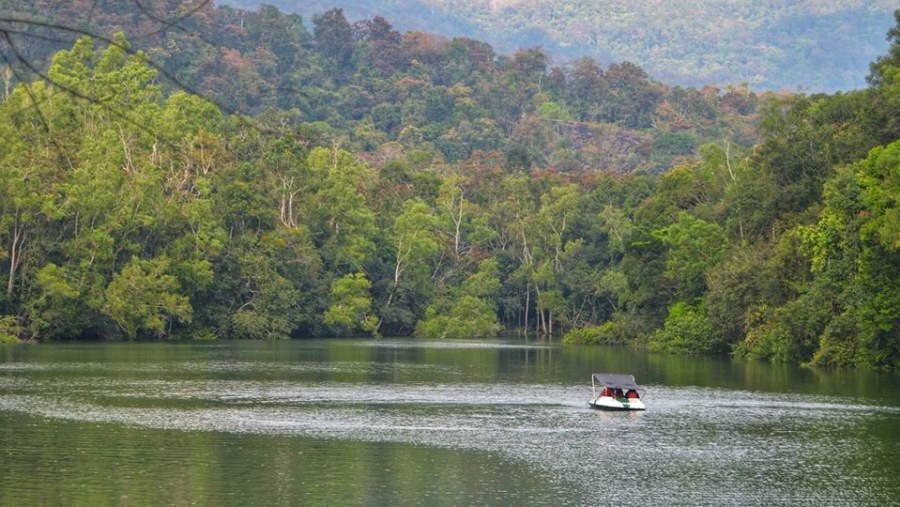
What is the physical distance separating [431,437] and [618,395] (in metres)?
10.4

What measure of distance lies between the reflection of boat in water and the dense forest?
14235mm

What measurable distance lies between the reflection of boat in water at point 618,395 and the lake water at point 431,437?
731 mm

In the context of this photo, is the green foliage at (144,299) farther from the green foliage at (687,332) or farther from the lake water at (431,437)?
the green foliage at (687,332)

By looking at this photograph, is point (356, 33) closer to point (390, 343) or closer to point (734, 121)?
point (734, 121)

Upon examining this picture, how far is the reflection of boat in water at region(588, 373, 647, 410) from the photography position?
137ft

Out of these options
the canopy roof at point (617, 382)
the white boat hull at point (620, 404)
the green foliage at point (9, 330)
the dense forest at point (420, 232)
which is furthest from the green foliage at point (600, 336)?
the white boat hull at point (620, 404)

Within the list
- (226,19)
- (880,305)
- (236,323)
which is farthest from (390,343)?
(226,19)

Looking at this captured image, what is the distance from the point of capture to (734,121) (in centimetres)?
17150

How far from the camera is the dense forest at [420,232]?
199 feet

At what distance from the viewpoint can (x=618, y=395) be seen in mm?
42094

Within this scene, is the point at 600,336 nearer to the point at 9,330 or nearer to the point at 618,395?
the point at 9,330

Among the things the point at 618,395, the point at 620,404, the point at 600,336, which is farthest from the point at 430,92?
the point at 620,404

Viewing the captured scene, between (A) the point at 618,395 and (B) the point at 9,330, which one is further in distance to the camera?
(B) the point at 9,330

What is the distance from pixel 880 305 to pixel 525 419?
72.8 feet
